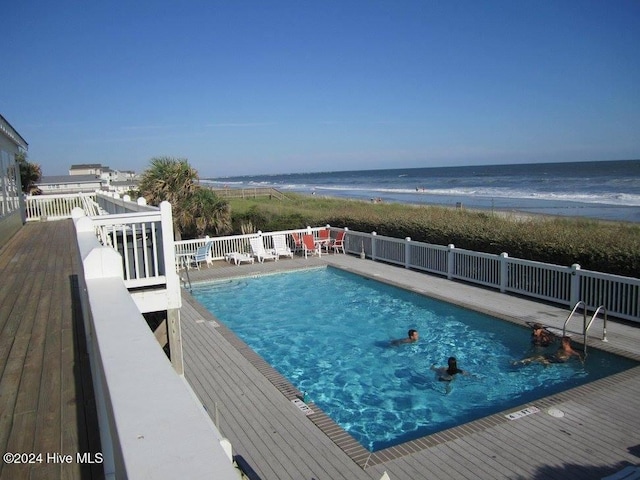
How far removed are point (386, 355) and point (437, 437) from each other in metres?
3.49

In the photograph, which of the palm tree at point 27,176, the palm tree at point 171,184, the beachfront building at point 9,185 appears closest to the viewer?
the beachfront building at point 9,185

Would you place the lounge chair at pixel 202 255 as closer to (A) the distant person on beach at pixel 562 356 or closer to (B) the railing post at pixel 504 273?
(B) the railing post at pixel 504 273

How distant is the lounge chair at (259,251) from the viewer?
16.1m

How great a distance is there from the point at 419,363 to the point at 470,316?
2289 millimetres

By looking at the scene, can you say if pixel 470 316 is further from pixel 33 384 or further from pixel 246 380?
pixel 33 384

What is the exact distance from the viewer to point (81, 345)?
11.9 ft

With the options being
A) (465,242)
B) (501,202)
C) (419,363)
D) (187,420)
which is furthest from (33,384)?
(501,202)

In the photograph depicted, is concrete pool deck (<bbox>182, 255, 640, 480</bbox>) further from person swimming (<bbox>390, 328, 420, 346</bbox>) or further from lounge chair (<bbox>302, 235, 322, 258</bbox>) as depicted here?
lounge chair (<bbox>302, 235, 322, 258</bbox>)

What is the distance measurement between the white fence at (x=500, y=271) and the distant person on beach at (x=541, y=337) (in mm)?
1644

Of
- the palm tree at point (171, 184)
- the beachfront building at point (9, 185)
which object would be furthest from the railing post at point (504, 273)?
the palm tree at point (171, 184)

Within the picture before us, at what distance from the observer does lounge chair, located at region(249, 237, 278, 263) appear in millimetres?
16094

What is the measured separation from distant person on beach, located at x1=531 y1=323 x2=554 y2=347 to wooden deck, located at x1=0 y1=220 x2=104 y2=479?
693cm

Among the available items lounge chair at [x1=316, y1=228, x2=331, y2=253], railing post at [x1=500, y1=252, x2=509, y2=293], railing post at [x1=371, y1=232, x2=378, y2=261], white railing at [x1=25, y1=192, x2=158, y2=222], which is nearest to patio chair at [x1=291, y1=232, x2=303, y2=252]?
lounge chair at [x1=316, y1=228, x2=331, y2=253]

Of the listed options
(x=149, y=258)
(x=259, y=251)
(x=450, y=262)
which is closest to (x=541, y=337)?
(x=450, y=262)
